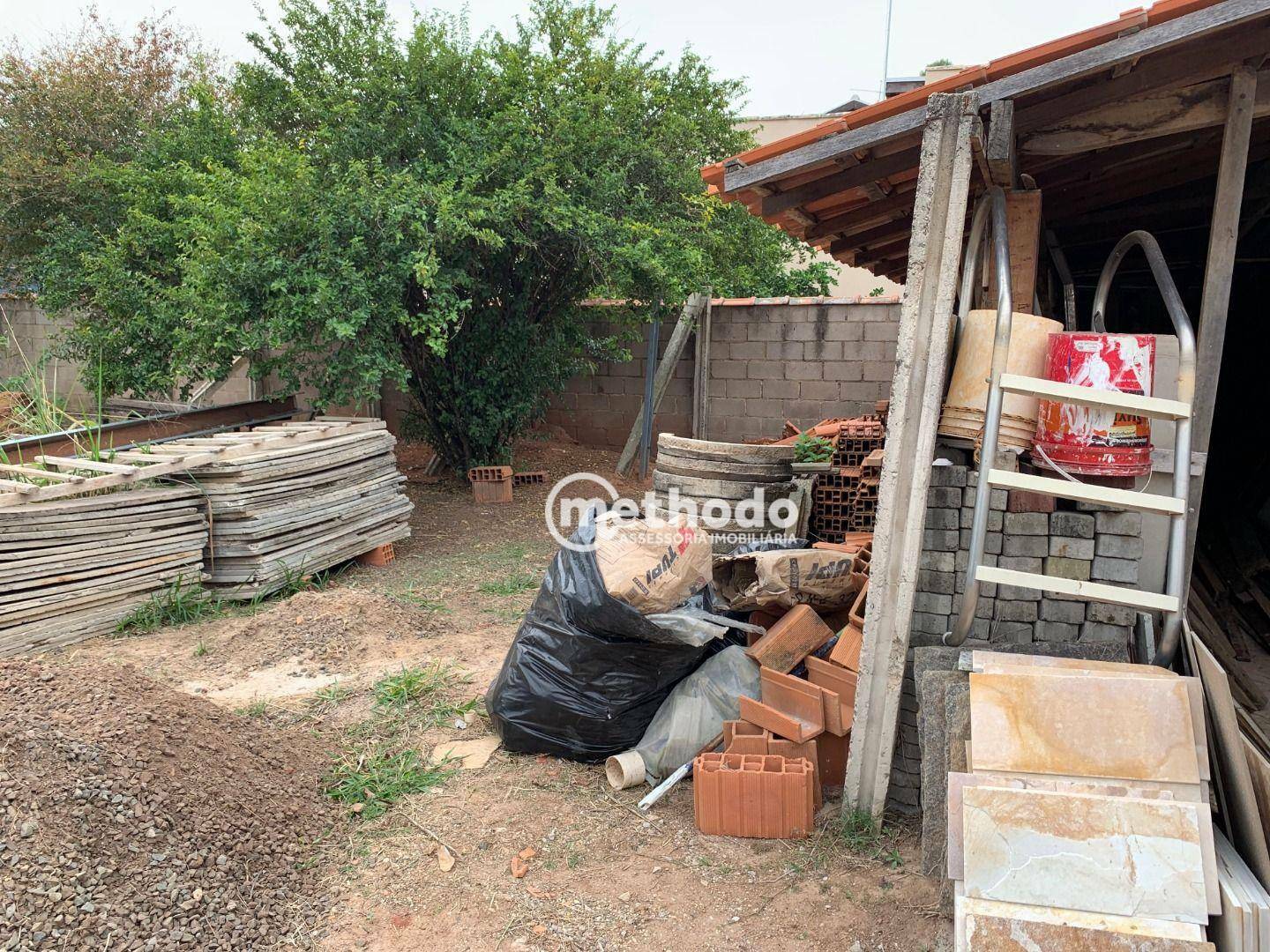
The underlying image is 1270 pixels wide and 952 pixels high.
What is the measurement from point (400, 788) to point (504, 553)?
12.6 feet

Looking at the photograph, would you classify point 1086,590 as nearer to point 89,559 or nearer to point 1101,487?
point 1101,487

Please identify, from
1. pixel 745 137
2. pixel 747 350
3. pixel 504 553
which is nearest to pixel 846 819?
pixel 504 553

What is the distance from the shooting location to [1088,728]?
2.47m

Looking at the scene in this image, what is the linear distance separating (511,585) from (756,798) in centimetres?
350

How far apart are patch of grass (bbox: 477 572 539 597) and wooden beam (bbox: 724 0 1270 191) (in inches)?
151

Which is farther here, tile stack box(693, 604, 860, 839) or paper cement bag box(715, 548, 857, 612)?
paper cement bag box(715, 548, 857, 612)

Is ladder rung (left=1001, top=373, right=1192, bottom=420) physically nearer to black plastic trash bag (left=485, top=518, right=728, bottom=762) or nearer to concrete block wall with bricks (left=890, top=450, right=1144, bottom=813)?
concrete block wall with bricks (left=890, top=450, right=1144, bottom=813)

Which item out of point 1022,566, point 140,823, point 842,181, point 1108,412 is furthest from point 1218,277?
point 140,823

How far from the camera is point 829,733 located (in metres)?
3.69

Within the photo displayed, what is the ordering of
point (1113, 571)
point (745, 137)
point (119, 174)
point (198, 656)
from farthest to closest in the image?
point (745, 137) < point (119, 174) < point (198, 656) < point (1113, 571)

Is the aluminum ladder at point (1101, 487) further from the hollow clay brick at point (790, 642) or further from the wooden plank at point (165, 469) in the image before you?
the wooden plank at point (165, 469)

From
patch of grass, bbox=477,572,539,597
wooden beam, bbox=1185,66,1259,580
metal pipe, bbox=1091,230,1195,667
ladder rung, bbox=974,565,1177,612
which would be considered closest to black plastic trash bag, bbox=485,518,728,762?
ladder rung, bbox=974,565,1177,612

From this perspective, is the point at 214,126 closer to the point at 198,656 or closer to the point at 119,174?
the point at 119,174

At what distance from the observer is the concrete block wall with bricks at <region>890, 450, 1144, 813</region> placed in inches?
125
